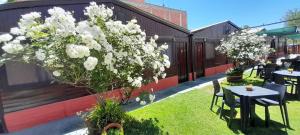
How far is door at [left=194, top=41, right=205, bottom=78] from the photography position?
46.5ft

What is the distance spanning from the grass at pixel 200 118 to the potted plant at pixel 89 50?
1705mm

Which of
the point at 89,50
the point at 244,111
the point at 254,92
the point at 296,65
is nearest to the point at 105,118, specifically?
the point at 89,50

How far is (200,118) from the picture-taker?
6562mm

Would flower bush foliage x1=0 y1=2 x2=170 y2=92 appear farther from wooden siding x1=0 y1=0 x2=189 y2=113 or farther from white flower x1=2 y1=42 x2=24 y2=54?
wooden siding x1=0 y1=0 x2=189 y2=113

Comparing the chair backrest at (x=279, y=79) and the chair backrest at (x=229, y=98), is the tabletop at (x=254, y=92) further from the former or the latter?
the chair backrest at (x=279, y=79)

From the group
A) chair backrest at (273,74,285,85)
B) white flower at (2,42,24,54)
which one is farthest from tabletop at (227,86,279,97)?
white flower at (2,42,24,54)

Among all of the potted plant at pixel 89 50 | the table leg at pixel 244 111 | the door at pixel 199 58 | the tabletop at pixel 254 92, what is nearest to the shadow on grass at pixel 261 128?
the table leg at pixel 244 111

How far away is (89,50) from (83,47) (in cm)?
27

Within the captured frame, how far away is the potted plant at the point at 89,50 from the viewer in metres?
3.20

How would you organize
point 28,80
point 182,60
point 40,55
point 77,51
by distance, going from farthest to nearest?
point 182,60 → point 28,80 → point 40,55 → point 77,51

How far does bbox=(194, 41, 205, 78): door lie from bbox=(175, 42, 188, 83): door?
1178mm

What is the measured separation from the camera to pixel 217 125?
6012mm

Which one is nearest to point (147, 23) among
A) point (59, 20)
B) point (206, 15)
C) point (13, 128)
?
point (13, 128)

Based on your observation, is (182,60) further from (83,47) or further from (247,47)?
(83,47)
